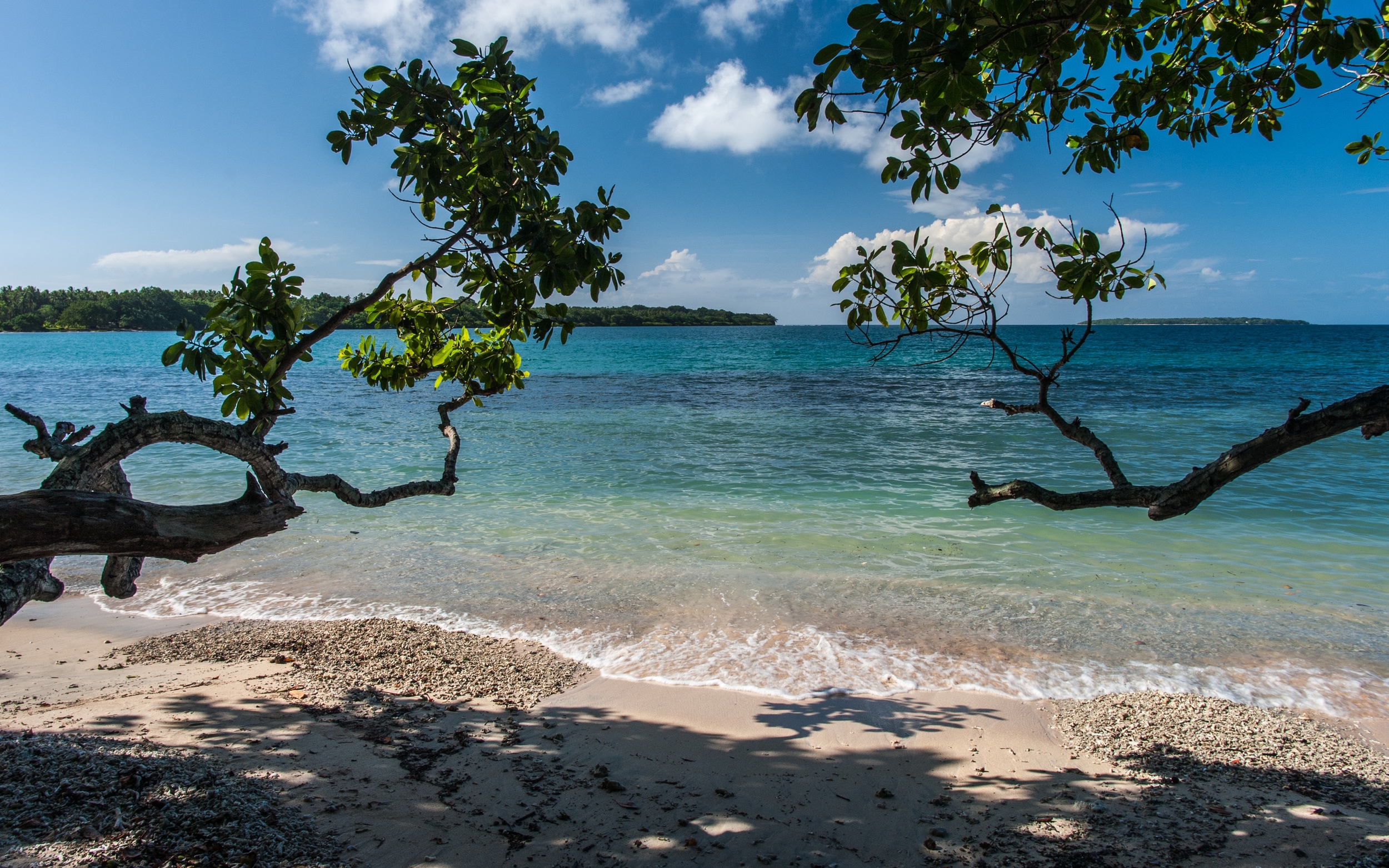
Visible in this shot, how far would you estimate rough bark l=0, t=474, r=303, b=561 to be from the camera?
2.36 meters

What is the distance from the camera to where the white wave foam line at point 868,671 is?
17.0 feet

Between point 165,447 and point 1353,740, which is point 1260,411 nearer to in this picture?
point 1353,740

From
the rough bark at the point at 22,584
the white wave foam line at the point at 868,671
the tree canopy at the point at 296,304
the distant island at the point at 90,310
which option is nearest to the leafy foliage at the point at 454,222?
the tree canopy at the point at 296,304

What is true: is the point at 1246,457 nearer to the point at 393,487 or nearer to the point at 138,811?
the point at 393,487

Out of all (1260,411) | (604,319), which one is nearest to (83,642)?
(1260,411)

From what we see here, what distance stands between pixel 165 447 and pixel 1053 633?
1898 centimetres

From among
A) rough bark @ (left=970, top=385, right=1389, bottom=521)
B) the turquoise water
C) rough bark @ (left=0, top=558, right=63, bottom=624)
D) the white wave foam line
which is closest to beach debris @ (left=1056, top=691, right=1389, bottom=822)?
the white wave foam line

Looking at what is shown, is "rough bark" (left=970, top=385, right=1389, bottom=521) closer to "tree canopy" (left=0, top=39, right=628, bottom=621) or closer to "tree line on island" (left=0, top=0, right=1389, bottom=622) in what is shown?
"tree line on island" (left=0, top=0, right=1389, bottom=622)

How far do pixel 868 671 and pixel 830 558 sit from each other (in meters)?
3.02

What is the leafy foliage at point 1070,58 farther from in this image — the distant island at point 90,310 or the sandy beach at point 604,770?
the distant island at point 90,310

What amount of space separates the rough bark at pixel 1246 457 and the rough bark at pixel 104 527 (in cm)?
343

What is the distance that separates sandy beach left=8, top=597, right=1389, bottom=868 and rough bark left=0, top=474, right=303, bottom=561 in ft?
3.62

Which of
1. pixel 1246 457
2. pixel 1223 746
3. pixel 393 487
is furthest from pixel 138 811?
pixel 1223 746

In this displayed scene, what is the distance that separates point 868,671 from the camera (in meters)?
5.50
